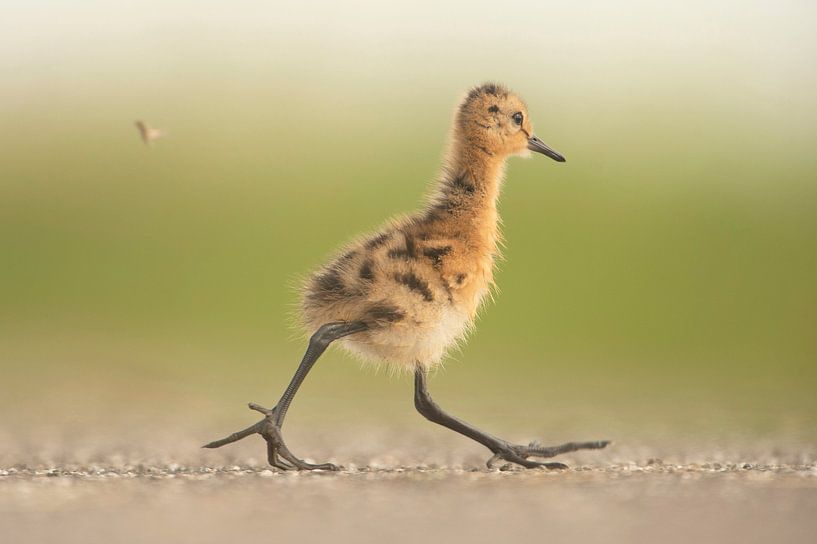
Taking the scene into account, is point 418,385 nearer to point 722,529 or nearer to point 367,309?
point 367,309

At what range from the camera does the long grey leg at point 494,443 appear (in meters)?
4.59

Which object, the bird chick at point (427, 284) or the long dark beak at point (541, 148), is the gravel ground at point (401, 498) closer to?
the bird chick at point (427, 284)

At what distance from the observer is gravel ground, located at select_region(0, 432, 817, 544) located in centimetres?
351

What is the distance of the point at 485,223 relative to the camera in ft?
15.8

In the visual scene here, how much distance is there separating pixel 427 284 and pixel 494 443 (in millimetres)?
606

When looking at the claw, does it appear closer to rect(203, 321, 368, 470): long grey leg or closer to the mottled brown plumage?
rect(203, 321, 368, 470): long grey leg

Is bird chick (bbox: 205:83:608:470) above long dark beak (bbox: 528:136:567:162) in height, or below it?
below

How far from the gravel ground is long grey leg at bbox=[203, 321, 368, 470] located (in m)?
0.07

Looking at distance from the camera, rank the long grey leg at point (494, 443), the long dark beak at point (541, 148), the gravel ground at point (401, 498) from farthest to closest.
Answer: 1. the long dark beak at point (541, 148)
2. the long grey leg at point (494, 443)
3. the gravel ground at point (401, 498)

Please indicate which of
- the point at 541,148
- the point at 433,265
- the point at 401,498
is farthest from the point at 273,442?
the point at 541,148

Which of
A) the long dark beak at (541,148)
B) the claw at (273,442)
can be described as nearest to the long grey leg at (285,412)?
the claw at (273,442)

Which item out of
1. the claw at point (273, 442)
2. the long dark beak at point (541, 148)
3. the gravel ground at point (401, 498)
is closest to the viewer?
the gravel ground at point (401, 498)

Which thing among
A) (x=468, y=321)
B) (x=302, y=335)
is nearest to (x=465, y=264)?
(x=468, y=321)

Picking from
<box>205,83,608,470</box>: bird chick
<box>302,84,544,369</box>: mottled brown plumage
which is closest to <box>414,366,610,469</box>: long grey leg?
<box>205,83,608,470</box>: bird chick
